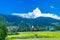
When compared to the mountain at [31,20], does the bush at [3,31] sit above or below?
below

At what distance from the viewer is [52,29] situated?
845 cm

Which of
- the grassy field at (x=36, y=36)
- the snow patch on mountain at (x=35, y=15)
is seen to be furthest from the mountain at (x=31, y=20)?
the grassy field at (x=36, y=36)

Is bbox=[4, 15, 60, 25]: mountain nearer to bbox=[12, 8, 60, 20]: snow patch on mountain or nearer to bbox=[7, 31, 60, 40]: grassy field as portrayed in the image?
bbox=[12, 8, 60, 20]: snow patch on mountain

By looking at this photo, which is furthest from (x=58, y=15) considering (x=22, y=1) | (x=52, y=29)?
(x=22, y=1)

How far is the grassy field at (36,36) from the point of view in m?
8.34

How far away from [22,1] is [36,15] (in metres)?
0.57

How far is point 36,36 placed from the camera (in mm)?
8375

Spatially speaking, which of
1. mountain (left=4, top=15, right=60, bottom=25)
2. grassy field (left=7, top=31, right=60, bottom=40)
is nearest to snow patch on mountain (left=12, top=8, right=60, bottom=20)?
mountain (left=4, top=15, right=60, bottom=25)

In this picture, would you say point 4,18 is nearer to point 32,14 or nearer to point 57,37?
point 32,14

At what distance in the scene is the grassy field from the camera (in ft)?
27.3

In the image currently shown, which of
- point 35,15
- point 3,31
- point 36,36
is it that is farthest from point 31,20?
point 3,31

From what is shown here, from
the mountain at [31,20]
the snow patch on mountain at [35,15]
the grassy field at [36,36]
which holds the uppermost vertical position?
the snow patch on mountain at [35,15]

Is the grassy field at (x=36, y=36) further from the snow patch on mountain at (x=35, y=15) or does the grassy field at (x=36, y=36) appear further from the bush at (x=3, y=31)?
the snow patch on mountain at (x=35, y=15)

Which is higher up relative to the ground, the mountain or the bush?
the mountain
